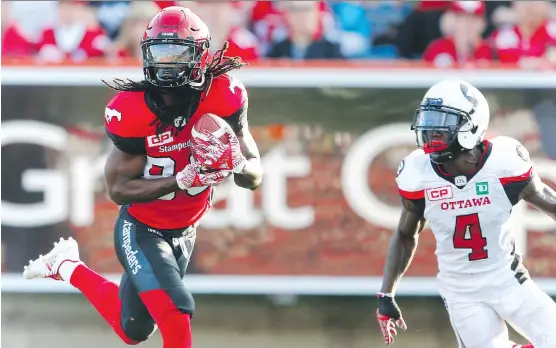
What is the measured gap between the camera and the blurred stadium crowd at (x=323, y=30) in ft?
28.4

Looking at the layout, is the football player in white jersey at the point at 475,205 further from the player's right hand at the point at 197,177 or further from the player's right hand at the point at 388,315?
the player's right hand at the point at 197,177

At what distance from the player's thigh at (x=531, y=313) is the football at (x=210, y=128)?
158cm

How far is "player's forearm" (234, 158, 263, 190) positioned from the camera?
17.8 feet

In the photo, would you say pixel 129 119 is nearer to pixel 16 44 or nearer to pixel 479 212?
pixel 479 212

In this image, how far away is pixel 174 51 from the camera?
530 cm

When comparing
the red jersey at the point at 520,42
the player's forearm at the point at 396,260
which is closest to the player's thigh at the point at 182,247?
the player's forearm at the point at 396,260

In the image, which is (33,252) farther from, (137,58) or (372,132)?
(372,132)

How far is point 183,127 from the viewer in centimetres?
546

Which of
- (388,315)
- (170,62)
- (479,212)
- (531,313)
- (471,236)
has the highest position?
(170,62)

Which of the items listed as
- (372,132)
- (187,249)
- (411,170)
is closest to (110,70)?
(372,132)

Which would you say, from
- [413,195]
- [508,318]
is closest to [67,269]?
[413,195]

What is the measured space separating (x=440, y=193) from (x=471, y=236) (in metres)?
0.26

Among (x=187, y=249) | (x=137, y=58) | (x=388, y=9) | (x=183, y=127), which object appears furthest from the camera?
(x=388, y=9)

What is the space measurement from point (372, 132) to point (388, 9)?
6.00 feet
